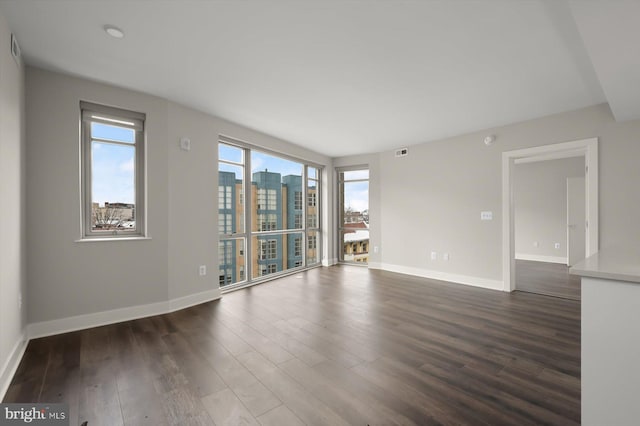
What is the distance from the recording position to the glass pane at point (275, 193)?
5.01m

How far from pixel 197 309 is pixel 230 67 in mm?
2917

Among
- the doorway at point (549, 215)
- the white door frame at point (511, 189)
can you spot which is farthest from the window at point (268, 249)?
the doorway at point (549, 215)

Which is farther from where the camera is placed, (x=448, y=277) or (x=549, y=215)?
(x=549, y=215)

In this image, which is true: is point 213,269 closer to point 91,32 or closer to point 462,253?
point 91,32

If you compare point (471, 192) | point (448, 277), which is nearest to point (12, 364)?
point (448, 277)

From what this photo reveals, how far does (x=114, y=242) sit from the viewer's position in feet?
10.2

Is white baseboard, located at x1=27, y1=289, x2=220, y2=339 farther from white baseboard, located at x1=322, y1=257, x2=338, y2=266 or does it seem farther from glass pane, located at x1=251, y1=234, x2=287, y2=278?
white baseboard, located at x1=322, y1=257, x2=338, y2=266

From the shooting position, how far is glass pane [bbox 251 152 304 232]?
5.01 metres

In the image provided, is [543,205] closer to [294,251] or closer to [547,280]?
[547,280]

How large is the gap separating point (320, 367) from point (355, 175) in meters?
5.08

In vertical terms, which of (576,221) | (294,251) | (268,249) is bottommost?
(294,251)

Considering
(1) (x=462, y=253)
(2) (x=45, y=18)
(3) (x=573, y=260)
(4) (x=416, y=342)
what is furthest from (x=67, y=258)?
(3) (x=573, y=260)

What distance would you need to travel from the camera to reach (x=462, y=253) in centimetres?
493

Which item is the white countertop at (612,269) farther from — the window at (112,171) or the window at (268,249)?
the window at (268,249)
